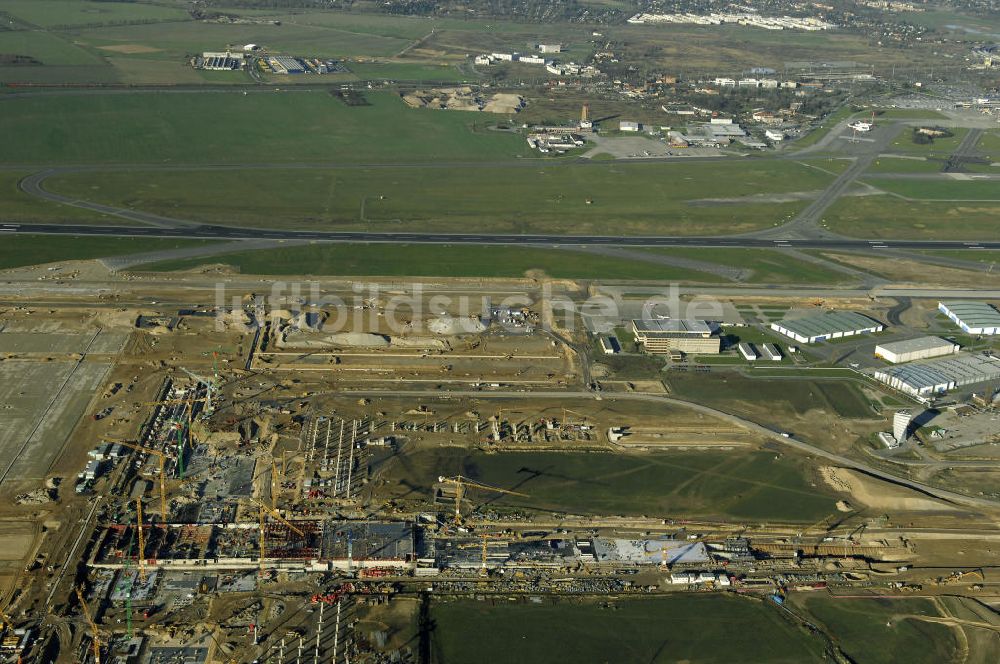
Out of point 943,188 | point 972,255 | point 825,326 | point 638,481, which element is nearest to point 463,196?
point 825,326

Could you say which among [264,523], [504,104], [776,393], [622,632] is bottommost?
[622,632]

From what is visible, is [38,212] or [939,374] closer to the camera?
[939,374]

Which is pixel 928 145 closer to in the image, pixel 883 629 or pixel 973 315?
pixel 973 315

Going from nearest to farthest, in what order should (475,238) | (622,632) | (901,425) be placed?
(622,632), (901,425), (475,238)

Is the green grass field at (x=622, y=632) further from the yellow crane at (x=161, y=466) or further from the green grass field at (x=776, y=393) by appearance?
the green grass field at (x=776, y=393)

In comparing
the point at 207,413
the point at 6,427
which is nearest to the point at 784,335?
the point at 207,413

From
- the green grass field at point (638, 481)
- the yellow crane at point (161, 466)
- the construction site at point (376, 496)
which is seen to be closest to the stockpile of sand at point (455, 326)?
the construction site at point (376, 496)

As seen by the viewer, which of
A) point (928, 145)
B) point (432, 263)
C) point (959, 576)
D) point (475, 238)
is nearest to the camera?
point (959, 576)
